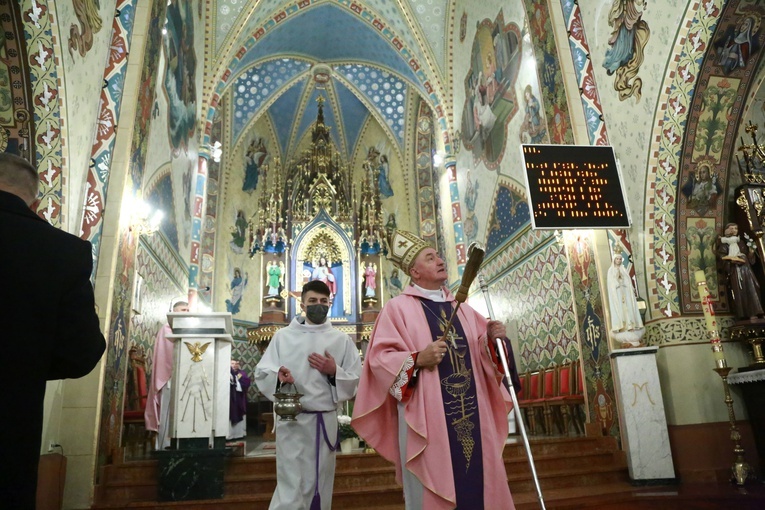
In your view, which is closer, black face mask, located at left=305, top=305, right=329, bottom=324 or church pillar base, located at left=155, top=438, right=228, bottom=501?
black face mask, located at left=305, top=305, right=329, bottom=324

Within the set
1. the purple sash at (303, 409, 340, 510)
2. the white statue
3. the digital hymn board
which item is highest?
→ the digital hymn board

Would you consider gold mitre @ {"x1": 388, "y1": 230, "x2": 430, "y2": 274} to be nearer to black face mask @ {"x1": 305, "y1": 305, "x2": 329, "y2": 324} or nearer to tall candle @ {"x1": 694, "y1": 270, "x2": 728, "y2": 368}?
black face mask @ {"x1": 305, "y1": 305, "x2": 329, "y2": 324}

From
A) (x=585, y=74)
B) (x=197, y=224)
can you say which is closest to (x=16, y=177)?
(x=585, y=74)

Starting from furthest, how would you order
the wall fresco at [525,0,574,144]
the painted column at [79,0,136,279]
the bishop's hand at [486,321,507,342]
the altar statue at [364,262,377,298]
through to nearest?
the altar statue at [364,262,377,298], the wall fresco at [525,0,574,144], the painted column at [79,0,136,279], the bishop's hand at [486,321,507,342]

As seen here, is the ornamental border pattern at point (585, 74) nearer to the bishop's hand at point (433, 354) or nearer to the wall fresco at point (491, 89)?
the wall fresco at point (491, 89)

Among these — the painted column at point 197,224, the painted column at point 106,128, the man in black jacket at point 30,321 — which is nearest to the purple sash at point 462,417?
the man in black jacket at point 30,321

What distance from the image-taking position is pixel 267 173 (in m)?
18.1

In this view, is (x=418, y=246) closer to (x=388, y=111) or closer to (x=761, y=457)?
(x=761, y=457)

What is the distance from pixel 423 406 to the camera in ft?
9.39

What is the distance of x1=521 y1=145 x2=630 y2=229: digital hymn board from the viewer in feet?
20.5

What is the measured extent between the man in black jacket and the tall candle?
20.0ft

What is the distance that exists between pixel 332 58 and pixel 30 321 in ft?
52.5

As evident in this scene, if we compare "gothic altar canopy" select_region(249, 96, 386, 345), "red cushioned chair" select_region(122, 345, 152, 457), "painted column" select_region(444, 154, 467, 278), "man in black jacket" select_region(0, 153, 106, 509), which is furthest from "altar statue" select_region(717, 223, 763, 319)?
"gothic altar canopy" select_region(249, 96, 386, 345)

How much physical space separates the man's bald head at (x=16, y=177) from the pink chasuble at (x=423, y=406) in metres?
1.78
